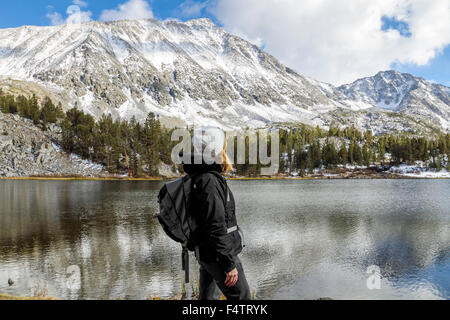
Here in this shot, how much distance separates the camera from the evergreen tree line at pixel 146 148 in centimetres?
13488

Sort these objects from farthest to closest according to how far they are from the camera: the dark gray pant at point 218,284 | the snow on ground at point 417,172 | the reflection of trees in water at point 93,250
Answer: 1. the snow on ground at point 417,172
2. the reflection of trees in water at point 93,250
3. the dark gray pant at point 218,284

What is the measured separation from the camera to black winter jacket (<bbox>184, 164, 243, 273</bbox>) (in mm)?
5191

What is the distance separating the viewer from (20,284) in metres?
14.6

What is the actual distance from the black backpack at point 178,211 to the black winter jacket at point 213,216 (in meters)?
0.10

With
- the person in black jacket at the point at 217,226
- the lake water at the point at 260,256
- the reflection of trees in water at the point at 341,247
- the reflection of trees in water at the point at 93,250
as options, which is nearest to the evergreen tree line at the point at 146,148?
the reflection of trees in water at the point at 93,250

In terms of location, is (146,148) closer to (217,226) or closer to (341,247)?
(341,247)

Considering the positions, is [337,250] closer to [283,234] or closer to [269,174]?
[283,234]

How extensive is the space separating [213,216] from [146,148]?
468 feet

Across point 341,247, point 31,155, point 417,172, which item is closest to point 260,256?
point 341,247

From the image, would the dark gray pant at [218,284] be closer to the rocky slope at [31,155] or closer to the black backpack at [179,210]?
the black backpack at [179,210]

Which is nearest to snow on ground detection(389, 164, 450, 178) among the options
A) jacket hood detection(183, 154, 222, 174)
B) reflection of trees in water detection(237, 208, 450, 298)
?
reflection of trees in water detection(237, 208, 450, 298)

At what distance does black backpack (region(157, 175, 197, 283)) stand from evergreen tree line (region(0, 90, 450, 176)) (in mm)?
129318
